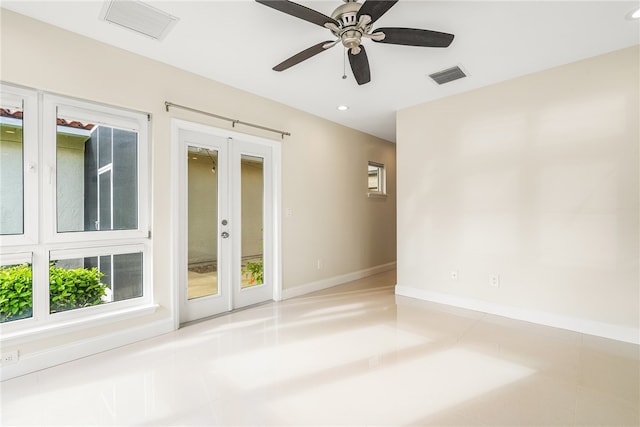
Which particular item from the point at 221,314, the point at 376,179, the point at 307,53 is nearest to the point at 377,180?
the point at 376,179

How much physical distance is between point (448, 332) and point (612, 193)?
198 cm

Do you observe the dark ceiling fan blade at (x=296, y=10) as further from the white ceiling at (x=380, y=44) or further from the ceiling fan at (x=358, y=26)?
the white ceiling at (x=380, y=44)

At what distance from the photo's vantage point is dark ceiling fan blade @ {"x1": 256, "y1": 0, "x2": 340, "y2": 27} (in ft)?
Result: 5.70

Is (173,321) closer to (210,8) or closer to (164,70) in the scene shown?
(164,70)

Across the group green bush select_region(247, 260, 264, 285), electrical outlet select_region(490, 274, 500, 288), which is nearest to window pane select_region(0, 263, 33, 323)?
green bush select_region(247, 260, 264, 285)

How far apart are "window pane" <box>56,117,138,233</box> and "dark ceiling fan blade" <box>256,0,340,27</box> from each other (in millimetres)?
1908

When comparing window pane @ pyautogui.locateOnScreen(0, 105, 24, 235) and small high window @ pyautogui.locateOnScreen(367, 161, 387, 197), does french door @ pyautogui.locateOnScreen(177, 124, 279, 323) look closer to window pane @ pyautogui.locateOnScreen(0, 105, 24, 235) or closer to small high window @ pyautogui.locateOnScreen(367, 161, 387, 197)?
window pane @ pyautogui.locateOnScreen(0, 105, 24, 235)

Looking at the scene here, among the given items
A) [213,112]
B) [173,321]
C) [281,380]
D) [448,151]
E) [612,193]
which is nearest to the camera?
[281,380]

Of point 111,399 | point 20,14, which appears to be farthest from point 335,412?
point 20,14

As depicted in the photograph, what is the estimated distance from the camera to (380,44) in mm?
2631

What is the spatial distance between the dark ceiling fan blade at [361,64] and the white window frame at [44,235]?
2.13 m

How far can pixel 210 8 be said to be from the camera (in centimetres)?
220

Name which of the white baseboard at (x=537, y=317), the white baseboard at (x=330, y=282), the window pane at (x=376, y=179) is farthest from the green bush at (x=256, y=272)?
the window pane at (x=376, y=179)

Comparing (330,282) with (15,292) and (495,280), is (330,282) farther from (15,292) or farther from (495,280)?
(15,292)
